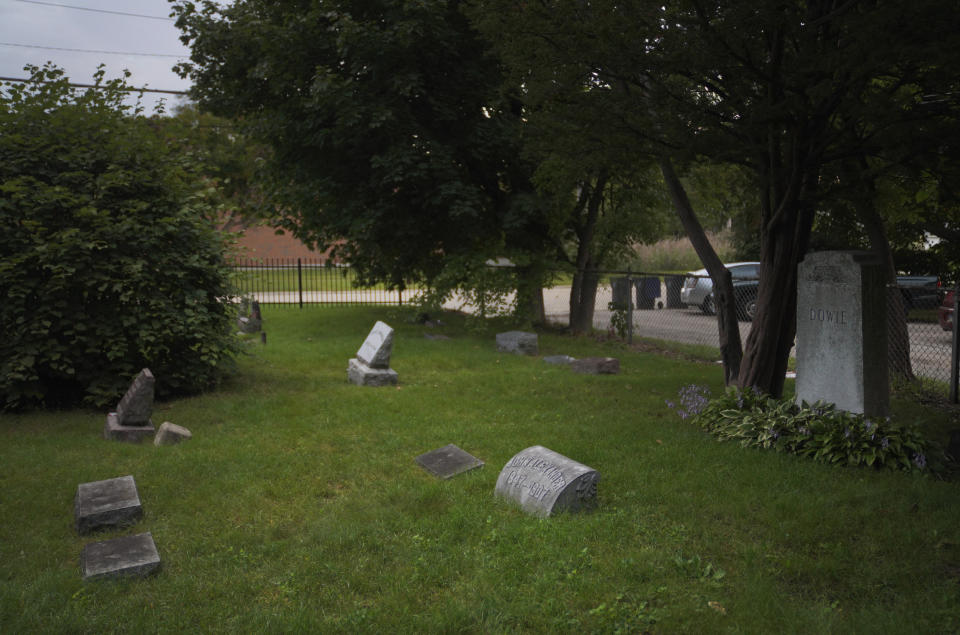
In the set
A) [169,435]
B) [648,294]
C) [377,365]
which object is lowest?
[169,435]

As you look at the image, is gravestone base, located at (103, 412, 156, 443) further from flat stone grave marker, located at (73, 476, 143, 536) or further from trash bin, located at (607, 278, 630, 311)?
trash bin, located at (607, 278, 630, 311)

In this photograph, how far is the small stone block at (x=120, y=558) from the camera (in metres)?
4.00

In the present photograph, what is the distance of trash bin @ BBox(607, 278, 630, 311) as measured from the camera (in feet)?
46.7

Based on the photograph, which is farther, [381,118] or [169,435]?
[381,118]

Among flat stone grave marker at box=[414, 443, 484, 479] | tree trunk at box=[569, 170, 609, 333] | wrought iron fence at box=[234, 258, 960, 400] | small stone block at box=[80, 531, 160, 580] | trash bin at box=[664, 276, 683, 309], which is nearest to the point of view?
small stone block at box=[80, 531, 160, 580]

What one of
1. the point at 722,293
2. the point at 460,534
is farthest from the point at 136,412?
the point at 722,293

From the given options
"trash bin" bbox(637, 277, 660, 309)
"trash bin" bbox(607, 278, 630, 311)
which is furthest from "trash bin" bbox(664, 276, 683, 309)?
"trash bin" bbox(607, 278, 630, 311)

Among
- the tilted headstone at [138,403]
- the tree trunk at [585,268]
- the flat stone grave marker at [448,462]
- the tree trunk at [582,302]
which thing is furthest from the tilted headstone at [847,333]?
the tree trunk at [582,302]

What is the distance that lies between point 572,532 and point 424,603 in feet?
4.03

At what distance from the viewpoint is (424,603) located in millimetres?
3793

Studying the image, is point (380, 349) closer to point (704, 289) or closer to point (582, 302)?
point (582, 302)

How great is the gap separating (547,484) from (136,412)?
4.48 meters

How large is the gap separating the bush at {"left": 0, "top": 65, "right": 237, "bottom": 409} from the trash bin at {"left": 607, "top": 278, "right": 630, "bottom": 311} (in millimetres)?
8211

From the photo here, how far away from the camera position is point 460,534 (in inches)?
184
